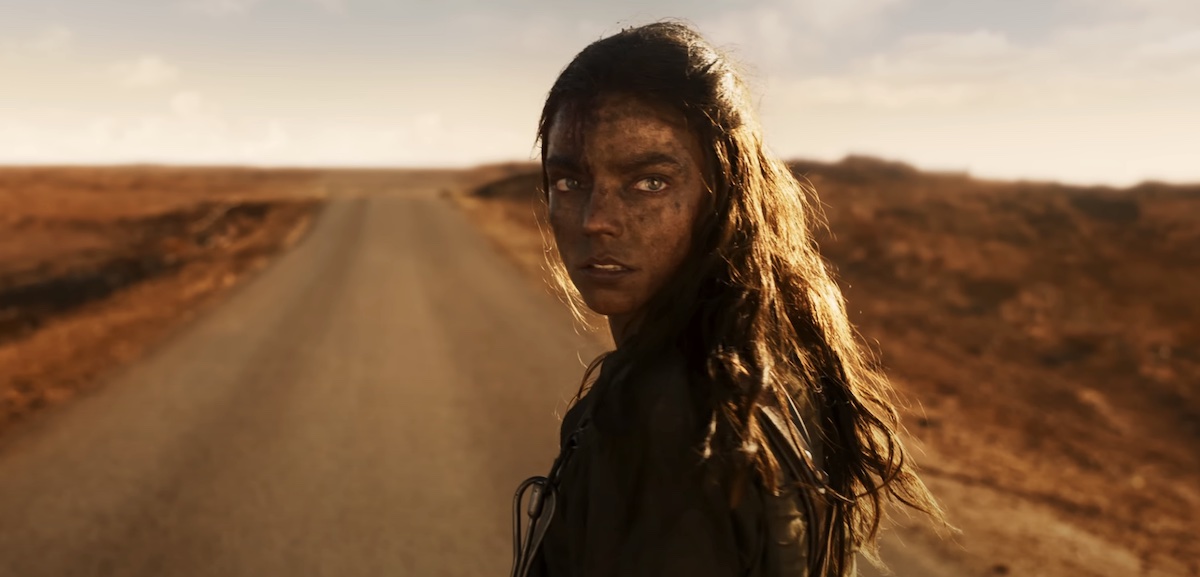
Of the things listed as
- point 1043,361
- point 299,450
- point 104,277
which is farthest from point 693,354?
point 104,277

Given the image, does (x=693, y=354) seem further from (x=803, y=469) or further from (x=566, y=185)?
(x=566, y=185)

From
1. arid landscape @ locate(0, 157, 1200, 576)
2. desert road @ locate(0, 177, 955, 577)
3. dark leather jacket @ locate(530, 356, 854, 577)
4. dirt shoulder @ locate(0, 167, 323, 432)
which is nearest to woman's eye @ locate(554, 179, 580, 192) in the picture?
dark leather jacket @ locate(530, 356, 854, 577)

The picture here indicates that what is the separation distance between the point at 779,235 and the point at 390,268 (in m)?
16.8

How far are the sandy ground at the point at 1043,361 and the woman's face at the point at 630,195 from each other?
→ 0.53 m

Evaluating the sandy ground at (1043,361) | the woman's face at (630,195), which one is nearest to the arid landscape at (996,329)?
the sandy ground at (1043,361)

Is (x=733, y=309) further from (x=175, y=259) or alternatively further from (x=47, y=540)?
(x=175, y=259)

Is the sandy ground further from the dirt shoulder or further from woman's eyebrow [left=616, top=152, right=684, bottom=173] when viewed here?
the dirt shoulder

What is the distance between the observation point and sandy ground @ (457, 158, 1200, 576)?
514cm

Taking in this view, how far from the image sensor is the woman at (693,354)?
1076mm

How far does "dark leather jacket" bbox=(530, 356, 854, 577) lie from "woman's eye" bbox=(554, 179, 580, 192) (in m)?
0.37

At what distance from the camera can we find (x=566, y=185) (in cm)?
139

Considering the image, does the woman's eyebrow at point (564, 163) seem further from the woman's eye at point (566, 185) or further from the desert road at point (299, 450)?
the desert road at point (299, 450)

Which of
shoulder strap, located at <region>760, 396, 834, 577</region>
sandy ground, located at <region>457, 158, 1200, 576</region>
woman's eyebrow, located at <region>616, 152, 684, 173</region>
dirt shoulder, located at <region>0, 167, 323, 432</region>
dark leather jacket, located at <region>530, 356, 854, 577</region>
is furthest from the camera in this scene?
dirt shoulder, located at <region>0, 167, 323, 432</region>

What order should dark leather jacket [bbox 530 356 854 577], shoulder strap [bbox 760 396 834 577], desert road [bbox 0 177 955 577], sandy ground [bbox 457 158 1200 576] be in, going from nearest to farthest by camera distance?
1. dark leather jacket [bbox 530 356 854 577]
2. shoulder strap [bbox 760 396 834 577]
3. desert road [bbox 0 177 955 577]
4. sandy ground [bbox 457 158 1200 576]
